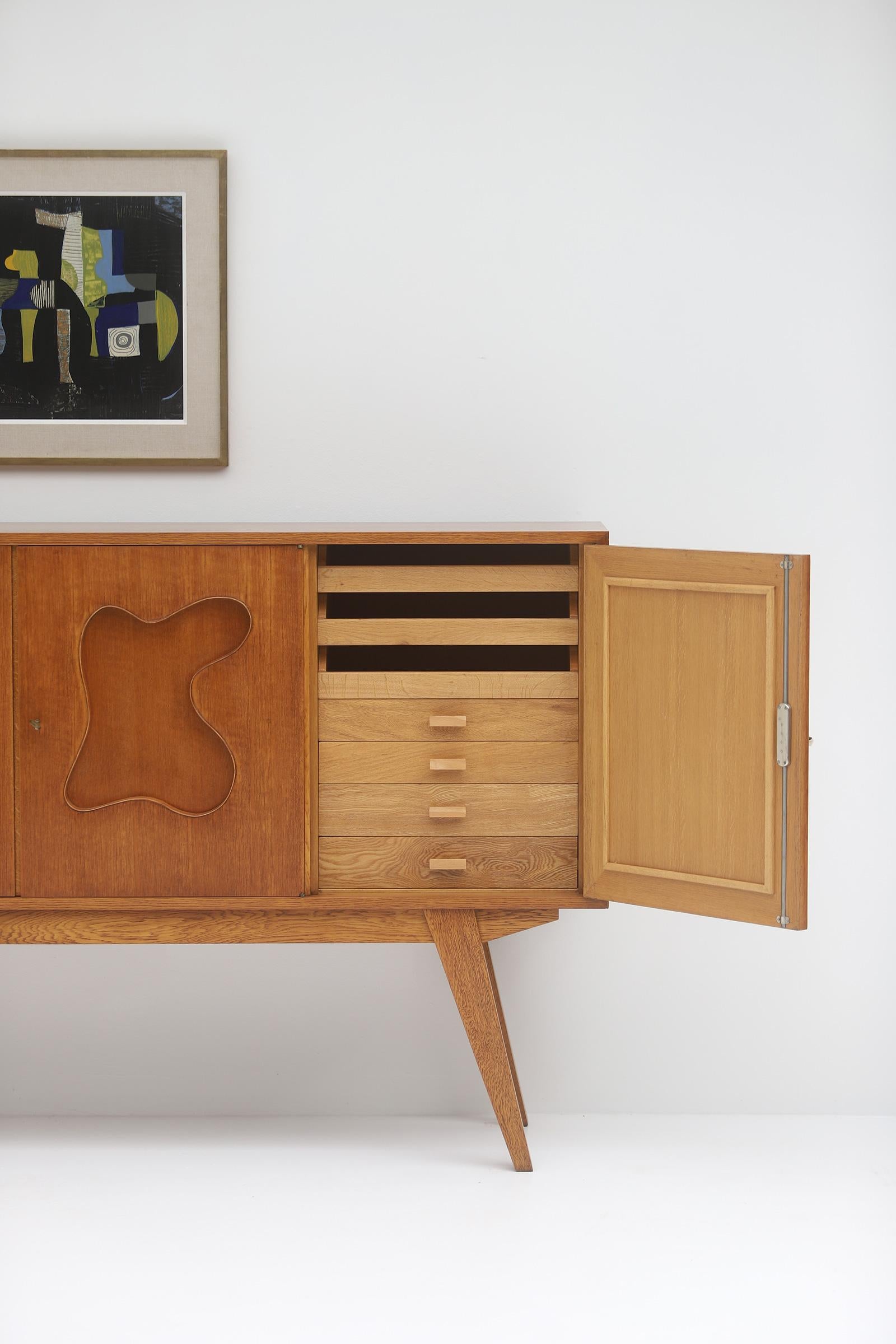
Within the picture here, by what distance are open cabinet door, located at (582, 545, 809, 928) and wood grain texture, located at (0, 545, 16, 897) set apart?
0.99 m

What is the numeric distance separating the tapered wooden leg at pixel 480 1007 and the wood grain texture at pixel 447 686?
0.39m

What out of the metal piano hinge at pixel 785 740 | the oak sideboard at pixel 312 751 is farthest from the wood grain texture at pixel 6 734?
the metal piano hinge at pixel 785 740

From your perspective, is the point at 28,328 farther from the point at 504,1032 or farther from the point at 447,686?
the point at 504,1032

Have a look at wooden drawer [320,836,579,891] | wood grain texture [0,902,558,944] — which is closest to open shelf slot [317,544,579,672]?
wooden drawer [320,836,579,891]

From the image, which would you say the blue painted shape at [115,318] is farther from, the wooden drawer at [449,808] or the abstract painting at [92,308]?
the wooden drawer at [449,808]

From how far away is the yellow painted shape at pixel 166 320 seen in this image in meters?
2.23

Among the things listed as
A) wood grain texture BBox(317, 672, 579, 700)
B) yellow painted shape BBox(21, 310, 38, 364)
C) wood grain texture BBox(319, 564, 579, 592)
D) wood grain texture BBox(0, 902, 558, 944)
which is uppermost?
yellow painted shape BBox(21, 310, 38, 364)

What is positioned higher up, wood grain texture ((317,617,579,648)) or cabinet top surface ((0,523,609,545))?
cabinet top surface ((0,523,609,545))

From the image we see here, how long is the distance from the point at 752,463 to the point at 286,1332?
1.83 meters

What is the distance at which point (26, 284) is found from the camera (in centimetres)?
224

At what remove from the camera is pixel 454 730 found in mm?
1863

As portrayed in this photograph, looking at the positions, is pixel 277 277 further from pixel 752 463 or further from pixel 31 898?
pixel 31 898

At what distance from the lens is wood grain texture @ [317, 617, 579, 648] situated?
1.85 m

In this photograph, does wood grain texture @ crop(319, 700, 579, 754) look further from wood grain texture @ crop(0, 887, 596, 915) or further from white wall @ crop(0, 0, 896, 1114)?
white wall @ crop(0, 0, 896, 1114)
